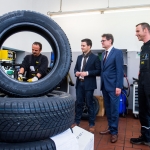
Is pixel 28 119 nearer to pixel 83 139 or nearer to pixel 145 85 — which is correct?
pixel 83 139

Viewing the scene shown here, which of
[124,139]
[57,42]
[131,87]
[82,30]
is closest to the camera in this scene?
[57,42]

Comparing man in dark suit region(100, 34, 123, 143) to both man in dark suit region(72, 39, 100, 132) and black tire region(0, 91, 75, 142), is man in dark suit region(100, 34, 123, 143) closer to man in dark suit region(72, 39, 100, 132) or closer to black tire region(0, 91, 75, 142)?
man in dark suit region(72, 39, 100, 132)

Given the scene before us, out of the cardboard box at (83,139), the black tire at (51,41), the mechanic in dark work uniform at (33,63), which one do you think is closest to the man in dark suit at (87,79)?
the mechanic in dark work uniform at (33,63)

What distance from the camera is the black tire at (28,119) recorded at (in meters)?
0.95

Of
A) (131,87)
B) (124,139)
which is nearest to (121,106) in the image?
(131,87)

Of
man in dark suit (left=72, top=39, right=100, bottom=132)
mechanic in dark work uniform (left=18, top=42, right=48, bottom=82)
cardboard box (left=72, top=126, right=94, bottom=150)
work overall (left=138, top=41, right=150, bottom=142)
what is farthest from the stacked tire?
man in dark suit (left=72, top=39, right=100, bottom=132)

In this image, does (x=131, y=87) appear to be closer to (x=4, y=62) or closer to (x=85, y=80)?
(x=85, y=80)

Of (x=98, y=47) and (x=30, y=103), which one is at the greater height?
(x=98, y=47)

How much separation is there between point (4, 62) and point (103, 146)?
250 cm

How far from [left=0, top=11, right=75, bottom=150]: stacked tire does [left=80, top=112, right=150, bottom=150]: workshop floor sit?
4.49ft

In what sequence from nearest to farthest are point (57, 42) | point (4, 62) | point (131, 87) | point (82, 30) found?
1. point (57, 42)
2. point (4, 62)
3. point (131, 87)
4. point (82, 30)

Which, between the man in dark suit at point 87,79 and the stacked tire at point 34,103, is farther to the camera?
the man in dark suit at point 87,79

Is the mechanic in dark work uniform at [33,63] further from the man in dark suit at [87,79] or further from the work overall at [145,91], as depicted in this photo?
the work overall at [145,91]

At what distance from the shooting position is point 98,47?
5.02m
